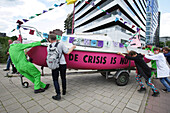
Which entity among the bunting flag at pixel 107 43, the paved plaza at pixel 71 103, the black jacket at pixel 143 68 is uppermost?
the bunting flag at pixel 107 43

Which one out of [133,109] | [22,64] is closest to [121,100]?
[133,109]

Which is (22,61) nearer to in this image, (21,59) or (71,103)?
(21,59)

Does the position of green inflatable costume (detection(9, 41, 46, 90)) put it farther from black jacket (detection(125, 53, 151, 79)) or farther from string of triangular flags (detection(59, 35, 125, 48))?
black jacket (detection(125, 53, 151, 79))

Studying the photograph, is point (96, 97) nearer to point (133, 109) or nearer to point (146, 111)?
point (133, 109)

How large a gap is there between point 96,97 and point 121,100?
2.08 feet

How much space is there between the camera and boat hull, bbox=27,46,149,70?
2.65 metres

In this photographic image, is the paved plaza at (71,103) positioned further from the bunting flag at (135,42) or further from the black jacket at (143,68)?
the bunting flag at (135,42)

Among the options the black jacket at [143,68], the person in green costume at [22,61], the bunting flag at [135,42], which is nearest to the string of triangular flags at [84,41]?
the person in green costume at [22,61]

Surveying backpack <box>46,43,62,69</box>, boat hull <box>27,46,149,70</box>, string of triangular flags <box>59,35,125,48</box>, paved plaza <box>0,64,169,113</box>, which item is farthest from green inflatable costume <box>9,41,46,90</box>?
string of triangular flags <box>59,35,125,48</box>

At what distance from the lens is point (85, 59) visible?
2.87m

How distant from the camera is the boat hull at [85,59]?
104 inches

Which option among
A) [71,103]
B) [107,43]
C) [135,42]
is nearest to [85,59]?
[107,43]

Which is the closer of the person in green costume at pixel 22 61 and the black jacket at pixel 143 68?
the person in green costume at pixel 22 61

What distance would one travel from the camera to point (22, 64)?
2.47 m
